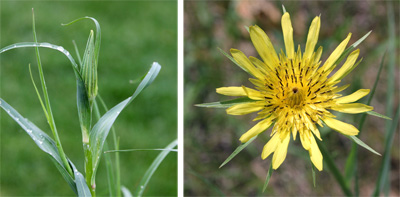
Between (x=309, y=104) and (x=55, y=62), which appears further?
(x=55, y=62)

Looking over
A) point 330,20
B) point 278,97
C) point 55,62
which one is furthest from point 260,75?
point 55,62

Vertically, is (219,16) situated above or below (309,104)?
above

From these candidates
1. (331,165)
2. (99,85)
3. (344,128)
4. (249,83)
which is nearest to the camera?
(344,128)

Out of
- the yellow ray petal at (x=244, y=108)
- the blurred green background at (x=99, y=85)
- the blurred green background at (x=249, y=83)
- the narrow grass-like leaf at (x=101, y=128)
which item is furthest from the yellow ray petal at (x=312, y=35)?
the blurred green background at (x=99, y=85)

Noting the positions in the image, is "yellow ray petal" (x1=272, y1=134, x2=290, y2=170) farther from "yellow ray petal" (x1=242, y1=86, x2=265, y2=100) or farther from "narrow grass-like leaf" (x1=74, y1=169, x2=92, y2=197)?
"narrow grass-like leaf" (x1=74, y1=169, x2=92, y2=197)

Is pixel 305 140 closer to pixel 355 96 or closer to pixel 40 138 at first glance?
pixel 355 96

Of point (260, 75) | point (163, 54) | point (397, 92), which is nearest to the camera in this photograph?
point (260, 75)

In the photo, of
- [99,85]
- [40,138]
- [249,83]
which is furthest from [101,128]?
[99,85]

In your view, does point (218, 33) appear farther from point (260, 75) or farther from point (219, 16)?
point (260, 75)
